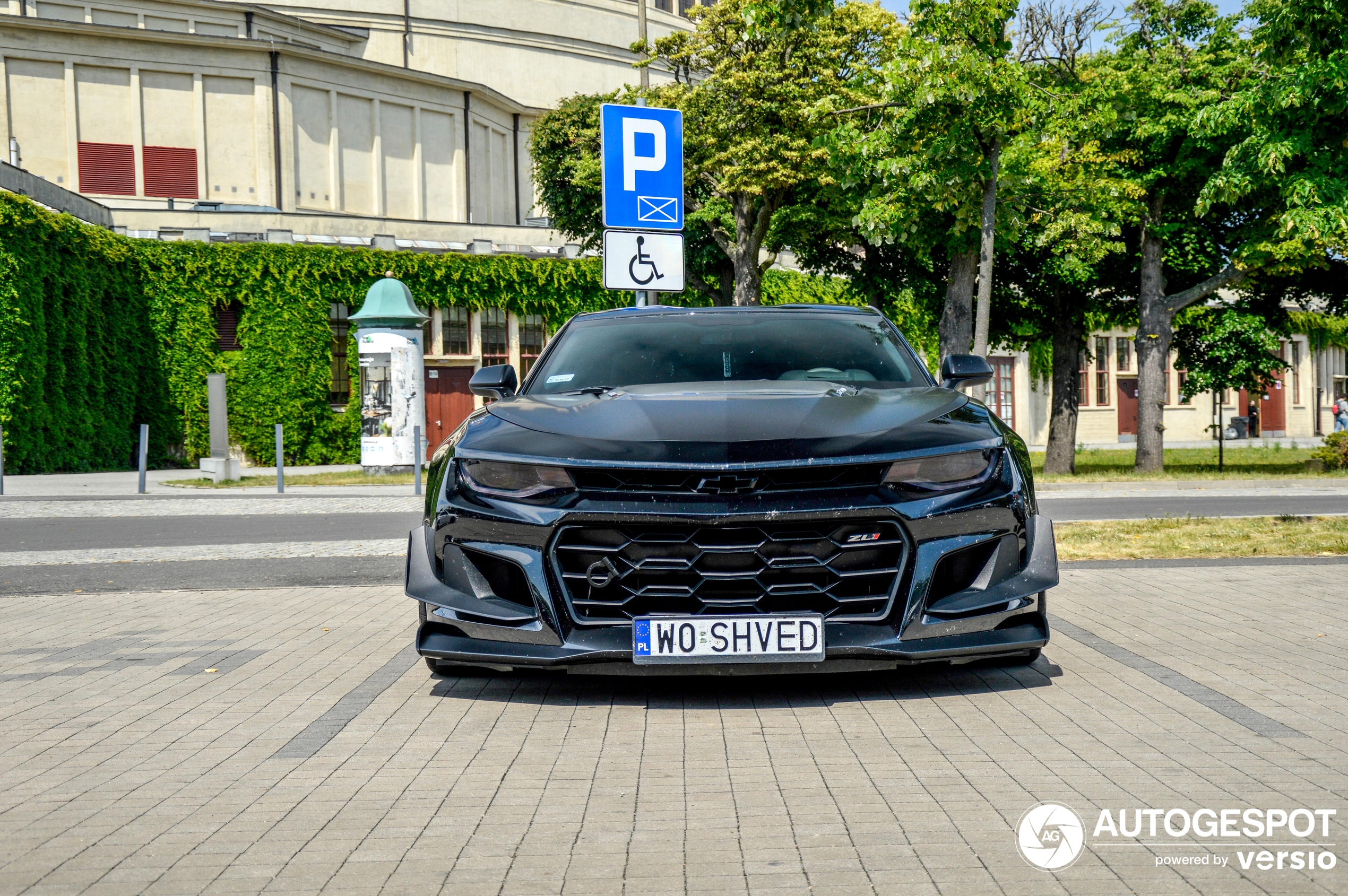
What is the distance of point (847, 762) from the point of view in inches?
164

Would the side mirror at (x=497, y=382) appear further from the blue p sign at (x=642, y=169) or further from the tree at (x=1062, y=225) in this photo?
the tree at (x=1062, y=225)

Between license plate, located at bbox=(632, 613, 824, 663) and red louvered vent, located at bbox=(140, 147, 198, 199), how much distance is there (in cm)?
4353

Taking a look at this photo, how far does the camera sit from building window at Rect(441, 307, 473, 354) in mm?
38656

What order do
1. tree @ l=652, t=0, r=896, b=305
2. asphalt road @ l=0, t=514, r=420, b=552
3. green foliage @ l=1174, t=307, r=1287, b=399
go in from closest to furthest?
asphalt road @ l=0, t=514, r=420, b=552 < green foliage @ l=1174, t=307, r=1287, b=399 < tree @ l=652, t=0, r=896, b=305

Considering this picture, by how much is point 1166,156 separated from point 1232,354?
4402mm

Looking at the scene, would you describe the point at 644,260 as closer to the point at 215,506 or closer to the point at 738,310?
the point at 738,310

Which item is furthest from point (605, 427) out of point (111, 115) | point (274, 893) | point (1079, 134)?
point (111, 115)

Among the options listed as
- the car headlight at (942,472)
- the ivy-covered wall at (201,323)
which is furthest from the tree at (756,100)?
the car headlight at (942,472)

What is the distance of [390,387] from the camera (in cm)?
2720

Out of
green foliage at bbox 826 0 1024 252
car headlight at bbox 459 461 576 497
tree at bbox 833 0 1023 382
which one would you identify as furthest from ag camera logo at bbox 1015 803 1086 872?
green foliage at bbox 826 0 1024 252

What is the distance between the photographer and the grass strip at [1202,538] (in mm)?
10125

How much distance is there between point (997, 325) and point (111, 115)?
30988mm

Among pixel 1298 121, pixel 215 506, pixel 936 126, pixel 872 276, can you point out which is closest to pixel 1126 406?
pixel 872 276

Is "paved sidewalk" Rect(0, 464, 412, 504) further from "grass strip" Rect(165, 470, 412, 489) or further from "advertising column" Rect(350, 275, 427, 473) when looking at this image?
"advertising column" Rect(350, 275, 427, 473)
